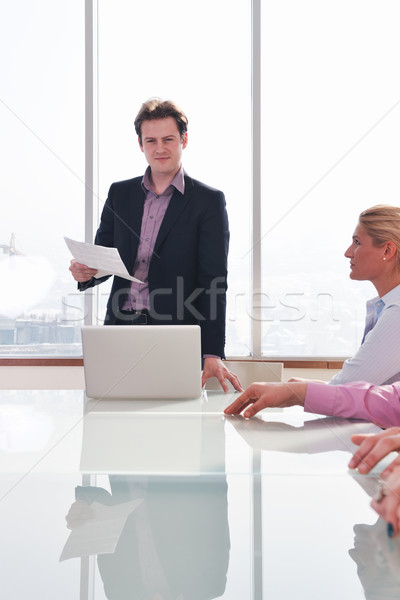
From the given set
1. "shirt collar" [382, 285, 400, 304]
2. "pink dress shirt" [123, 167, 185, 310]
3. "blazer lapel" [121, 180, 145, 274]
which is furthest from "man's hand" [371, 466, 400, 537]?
"blazer lapel" [121, 180, 145, 274]

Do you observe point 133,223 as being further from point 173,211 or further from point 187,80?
point 187,80

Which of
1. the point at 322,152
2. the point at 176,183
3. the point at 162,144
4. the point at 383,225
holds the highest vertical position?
the point at 322,152

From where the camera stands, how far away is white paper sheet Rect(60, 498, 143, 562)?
56 centimetres

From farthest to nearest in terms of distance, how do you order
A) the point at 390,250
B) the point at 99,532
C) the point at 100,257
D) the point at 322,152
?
the point at 322,152 < the point at 390,250 < the point at 100,257 < the point at 99,532

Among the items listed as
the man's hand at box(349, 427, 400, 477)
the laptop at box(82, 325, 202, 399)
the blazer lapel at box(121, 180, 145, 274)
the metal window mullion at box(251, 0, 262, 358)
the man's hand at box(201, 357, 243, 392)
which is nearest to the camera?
the man's hand at box(349, 427, 400, 477)

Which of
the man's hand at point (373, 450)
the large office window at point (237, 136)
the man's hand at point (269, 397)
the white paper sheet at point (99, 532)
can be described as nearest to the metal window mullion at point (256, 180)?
the large office window at point (237, 136)

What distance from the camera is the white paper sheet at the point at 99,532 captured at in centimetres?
56

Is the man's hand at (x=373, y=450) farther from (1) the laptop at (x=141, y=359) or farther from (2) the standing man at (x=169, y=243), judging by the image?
(2) the standing man at (x=169, y=243)

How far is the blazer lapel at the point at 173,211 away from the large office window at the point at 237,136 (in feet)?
4.98

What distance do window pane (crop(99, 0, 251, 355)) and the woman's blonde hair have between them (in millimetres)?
1896

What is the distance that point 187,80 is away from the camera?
3.73m

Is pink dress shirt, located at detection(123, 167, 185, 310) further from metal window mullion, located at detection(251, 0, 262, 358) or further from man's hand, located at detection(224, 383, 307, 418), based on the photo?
metal window mullion, located at detection(251, 0, 262, 358)

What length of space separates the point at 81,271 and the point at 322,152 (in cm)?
232

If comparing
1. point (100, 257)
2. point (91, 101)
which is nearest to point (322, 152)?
point (91, 101)
